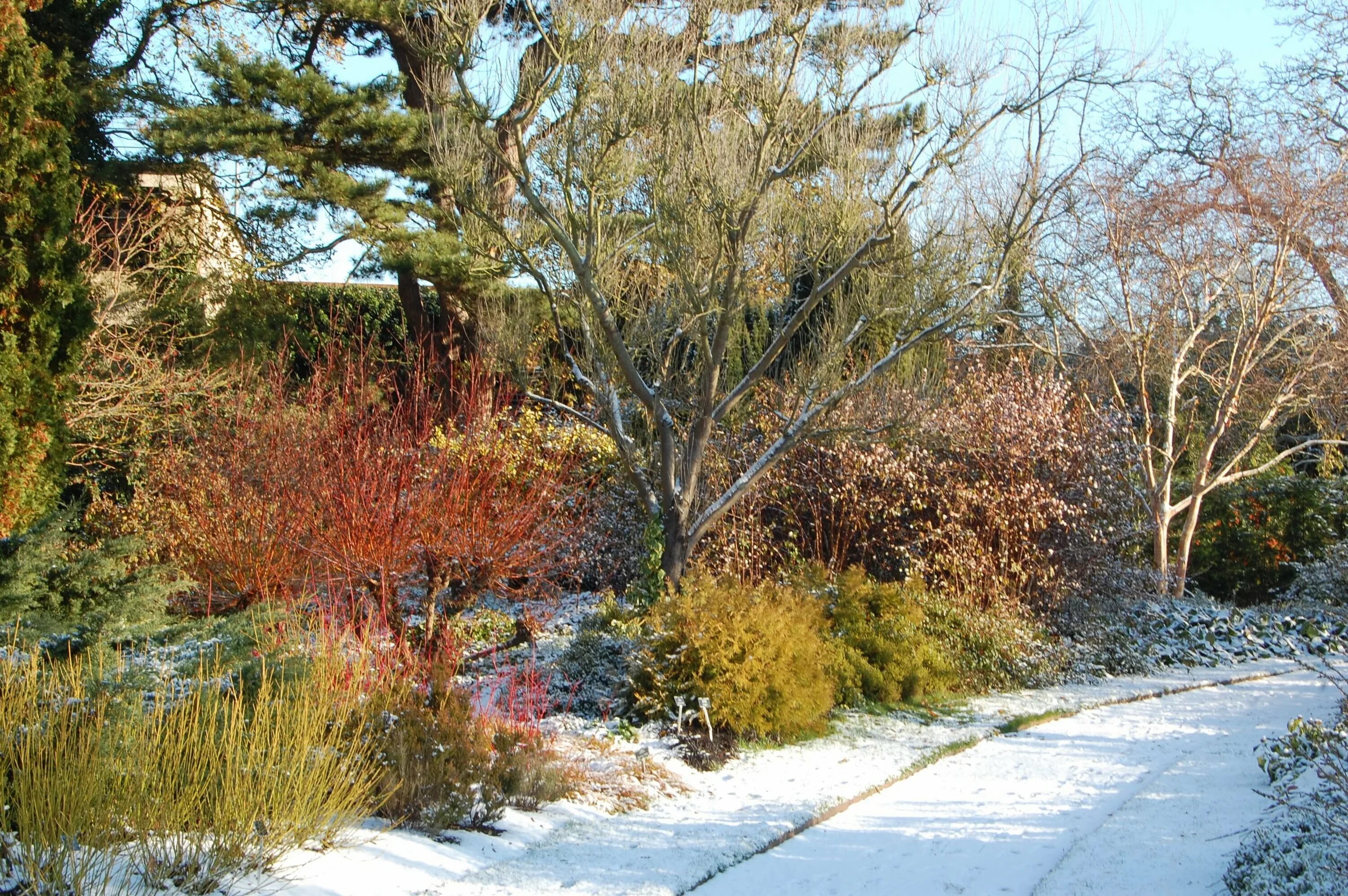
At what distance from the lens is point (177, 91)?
12.8 m

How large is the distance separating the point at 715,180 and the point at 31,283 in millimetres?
4913

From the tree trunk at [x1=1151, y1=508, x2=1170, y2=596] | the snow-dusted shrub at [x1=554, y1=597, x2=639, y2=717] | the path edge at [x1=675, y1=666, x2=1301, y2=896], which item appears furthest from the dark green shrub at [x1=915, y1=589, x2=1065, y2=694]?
the tree trunk at [x1=1151, y1=508, x2=1170, y2=596]

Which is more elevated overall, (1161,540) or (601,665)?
(1161,540)

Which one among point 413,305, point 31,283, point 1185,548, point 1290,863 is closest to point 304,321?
point 413,305

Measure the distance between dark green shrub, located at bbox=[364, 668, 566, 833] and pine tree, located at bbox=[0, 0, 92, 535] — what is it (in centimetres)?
387

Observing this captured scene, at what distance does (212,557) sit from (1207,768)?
715 centimetres

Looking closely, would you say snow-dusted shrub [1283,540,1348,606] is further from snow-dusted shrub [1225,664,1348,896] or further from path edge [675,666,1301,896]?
snow-dusted shrub [1225,664,1348,896]

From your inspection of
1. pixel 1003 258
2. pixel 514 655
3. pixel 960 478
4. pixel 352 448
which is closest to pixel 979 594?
pixel 960 478

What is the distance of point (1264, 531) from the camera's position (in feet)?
46.7

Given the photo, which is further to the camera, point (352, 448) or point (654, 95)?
point (352, 448)

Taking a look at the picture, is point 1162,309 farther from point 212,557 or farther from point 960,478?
point 212,557

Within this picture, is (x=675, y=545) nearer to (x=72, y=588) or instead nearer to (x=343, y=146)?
(x=72, y=588)

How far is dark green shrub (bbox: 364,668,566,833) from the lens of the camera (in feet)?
15.3

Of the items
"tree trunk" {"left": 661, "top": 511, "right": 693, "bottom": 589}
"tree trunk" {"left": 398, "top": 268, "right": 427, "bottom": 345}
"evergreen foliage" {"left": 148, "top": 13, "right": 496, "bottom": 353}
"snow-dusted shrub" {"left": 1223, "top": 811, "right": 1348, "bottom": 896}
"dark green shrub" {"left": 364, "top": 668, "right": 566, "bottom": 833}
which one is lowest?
"snow-dusted shrub" {"left": 1223, "top": 811, "right": 1348, "bottom": 896}
